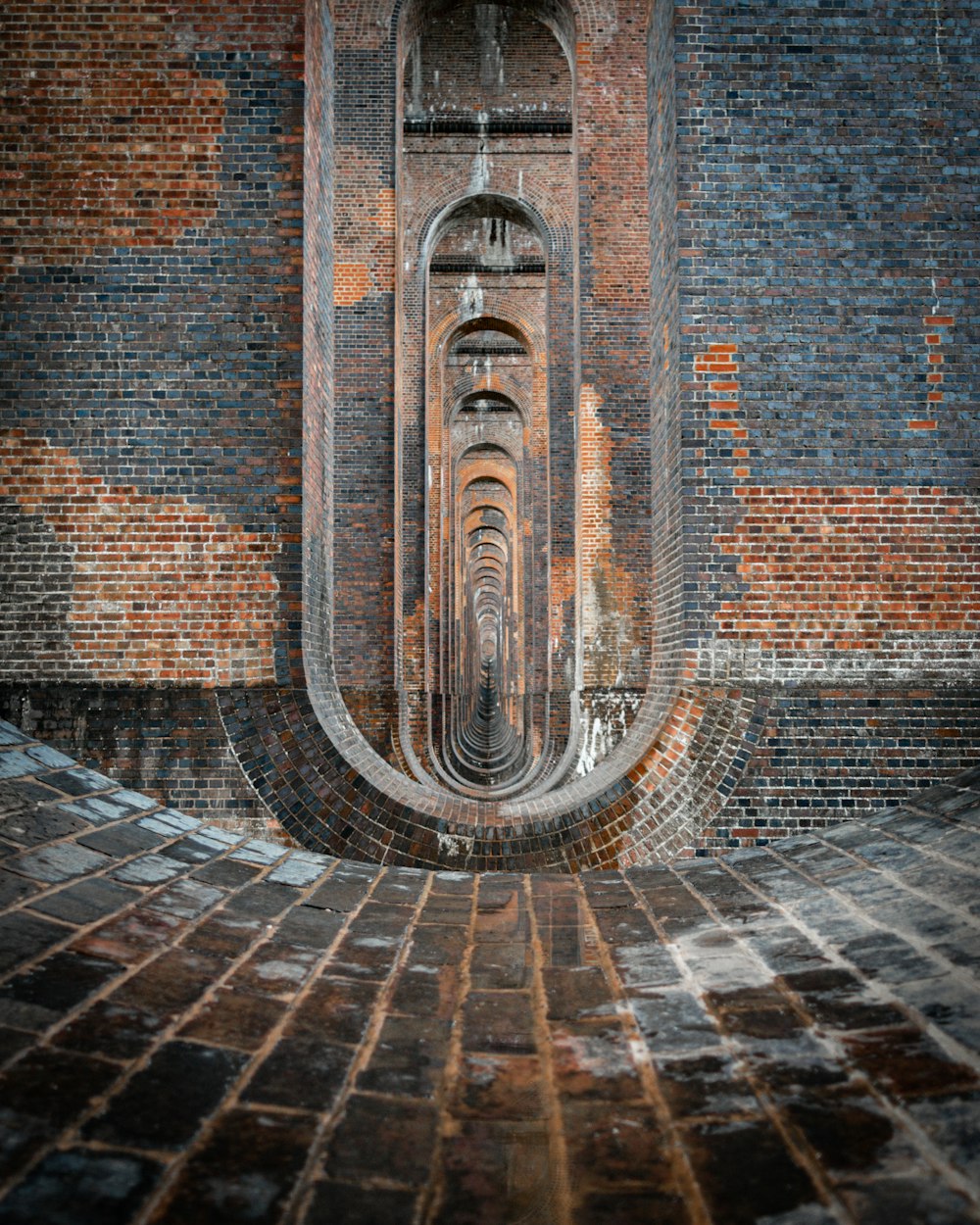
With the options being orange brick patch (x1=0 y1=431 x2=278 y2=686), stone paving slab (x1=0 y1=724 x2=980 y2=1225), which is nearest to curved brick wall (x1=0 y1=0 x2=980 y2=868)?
orange brick patch (x1=0 y1=431 x2=278 y2=686)

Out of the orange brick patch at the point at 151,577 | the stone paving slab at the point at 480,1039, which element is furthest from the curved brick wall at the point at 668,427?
the stone paving slab at the point at 480,1039

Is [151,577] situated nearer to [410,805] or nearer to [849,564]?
[410,805]

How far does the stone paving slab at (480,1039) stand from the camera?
1.62 metres

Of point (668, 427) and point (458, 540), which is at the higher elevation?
point (458, 540)

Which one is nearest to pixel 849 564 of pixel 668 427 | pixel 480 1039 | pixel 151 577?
pixel 668 427

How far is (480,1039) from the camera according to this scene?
7.42 feet

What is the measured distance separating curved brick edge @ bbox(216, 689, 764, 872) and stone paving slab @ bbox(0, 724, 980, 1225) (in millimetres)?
2093

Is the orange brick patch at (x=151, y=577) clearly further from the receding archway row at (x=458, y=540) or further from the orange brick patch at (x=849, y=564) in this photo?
the orange brick patch at (x=849, y=564)

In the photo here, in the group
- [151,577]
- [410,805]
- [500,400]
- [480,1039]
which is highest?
[500,400]

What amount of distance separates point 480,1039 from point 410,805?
3.88 meters

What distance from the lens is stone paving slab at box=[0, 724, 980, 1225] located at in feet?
5.30

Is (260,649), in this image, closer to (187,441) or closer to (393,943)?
(187,441)

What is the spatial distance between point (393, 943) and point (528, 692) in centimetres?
2138

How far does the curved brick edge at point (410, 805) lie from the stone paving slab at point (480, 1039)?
2.09 metres
